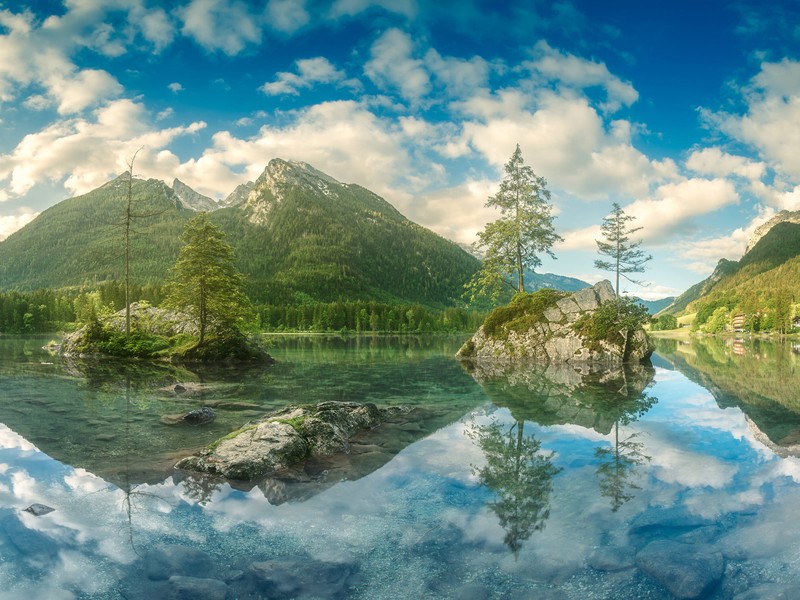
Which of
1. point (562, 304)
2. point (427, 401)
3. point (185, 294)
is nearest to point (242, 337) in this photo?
point (185, 294)

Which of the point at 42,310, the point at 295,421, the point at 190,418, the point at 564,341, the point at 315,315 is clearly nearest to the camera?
the point at 295,421

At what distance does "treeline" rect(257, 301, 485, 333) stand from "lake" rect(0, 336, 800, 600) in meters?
156

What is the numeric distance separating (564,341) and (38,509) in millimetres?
44130

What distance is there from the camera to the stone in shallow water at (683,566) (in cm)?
663

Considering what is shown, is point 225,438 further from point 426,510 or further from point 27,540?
point 426,510

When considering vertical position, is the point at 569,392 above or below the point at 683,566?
below

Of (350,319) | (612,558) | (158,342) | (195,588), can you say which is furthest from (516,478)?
(350,319)

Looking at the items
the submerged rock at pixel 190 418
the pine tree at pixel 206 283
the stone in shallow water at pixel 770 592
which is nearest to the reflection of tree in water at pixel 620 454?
the stone in shallow water at pixel 770 592

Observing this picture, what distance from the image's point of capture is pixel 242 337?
4441 cm

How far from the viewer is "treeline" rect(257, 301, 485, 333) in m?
176

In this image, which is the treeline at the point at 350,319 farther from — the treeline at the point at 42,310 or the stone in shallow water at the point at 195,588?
the stone in shallow water at the point at 195,588

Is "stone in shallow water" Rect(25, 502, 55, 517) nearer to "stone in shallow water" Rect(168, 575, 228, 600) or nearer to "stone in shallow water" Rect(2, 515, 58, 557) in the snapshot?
"stone in shallow water" Rect(2, 515, 58, 557)

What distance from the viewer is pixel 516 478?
36.9 ft

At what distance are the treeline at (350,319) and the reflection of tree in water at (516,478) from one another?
157 meters
